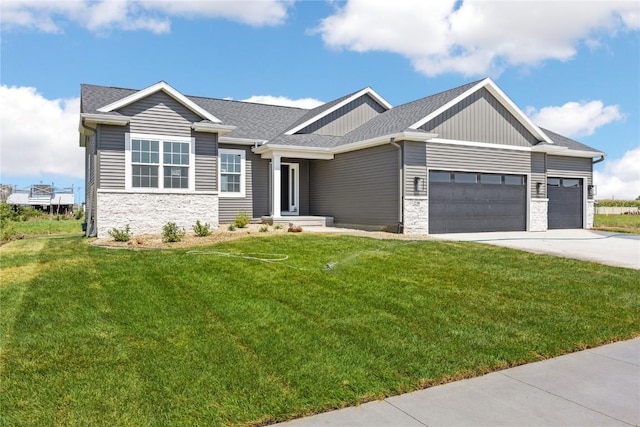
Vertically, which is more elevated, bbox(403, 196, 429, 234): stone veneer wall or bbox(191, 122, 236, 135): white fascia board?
bbox(191, 122, 236, 135): white fascia board

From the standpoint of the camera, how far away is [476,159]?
56.2 ft

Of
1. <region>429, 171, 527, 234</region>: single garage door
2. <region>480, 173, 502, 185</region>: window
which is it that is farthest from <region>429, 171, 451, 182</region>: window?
<region>480, 173, 502, 185</region>: window

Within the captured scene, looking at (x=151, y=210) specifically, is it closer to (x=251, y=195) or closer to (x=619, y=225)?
(x=251, y=195)

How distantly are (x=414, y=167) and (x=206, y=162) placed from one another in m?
6.99

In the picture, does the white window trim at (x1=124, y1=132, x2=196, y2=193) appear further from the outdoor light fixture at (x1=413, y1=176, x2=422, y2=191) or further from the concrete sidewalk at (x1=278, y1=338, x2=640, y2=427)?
the concrete sidewalk at (x1=278, y1=338, x2=640, y2=427)

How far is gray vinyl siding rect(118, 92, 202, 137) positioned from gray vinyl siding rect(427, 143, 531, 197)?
8.20 metres

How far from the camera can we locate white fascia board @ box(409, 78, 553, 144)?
15992mm

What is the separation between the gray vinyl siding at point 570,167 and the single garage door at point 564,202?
0.28 m

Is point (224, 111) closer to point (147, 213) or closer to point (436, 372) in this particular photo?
point (147, 213)

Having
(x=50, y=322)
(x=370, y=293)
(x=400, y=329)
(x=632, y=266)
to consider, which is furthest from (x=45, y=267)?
(x=632, y=266)

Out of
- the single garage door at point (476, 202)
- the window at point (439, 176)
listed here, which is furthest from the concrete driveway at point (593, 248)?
the window at point (439, 176)

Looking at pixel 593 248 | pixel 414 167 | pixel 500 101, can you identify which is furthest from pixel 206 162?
pixel 593 248

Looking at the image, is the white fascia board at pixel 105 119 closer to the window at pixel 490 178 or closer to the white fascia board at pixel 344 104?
the white fascia board at pixel 344 104

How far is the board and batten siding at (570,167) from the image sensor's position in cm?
1983
